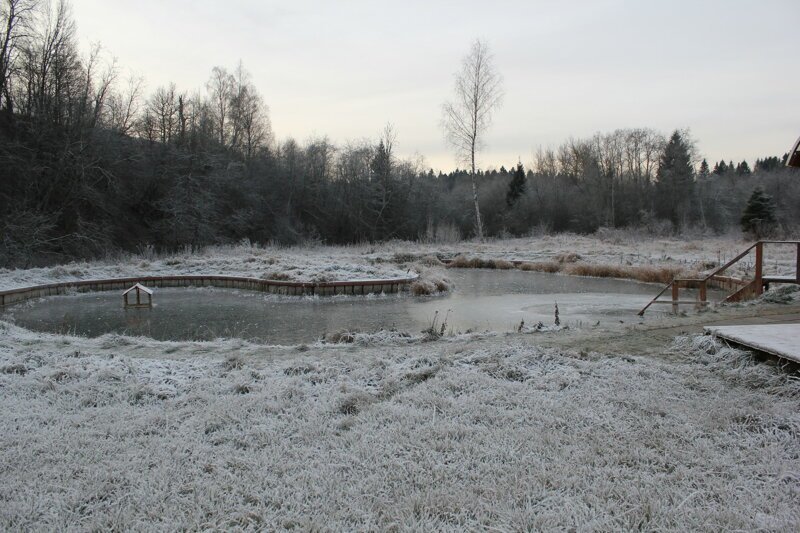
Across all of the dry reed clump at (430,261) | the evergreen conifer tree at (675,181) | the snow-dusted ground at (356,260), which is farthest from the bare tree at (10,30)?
the evergreen conifer tree at (675,181)

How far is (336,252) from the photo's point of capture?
1997 centimetres

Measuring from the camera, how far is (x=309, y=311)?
31.2 ft

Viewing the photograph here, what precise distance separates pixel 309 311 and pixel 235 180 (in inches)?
710

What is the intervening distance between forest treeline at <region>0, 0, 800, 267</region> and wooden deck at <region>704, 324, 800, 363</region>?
676 inches

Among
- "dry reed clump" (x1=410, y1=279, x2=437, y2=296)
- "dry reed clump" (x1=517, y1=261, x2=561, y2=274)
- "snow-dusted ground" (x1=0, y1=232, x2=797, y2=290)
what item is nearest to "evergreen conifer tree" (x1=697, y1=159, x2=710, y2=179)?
"snow-dusted ground" (x1=0, y1=232, x2=797, y2=290)

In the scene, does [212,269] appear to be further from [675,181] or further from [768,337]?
[675,181]

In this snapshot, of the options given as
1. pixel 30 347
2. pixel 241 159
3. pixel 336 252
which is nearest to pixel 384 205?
pixel 241 159

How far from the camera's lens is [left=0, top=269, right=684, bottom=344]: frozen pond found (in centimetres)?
777

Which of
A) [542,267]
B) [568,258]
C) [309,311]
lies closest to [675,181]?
[568,258]

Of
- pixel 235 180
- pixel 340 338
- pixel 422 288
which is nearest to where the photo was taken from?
pixel 340 338

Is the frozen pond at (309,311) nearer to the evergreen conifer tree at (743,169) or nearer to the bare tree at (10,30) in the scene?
the bare tree at (10,30)

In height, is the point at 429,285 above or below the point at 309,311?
above

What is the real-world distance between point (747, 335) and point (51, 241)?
1947cm

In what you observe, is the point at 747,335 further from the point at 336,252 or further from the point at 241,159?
the point at 241,159
